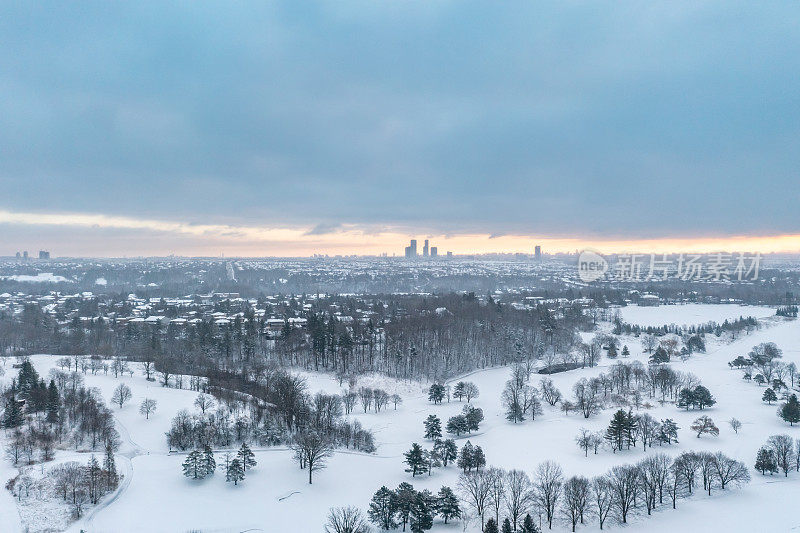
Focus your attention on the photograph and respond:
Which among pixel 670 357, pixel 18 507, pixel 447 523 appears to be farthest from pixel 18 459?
pixel 670 357

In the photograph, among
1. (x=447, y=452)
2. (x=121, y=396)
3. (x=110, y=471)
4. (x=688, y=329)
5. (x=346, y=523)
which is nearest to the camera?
(x=346, y=523)

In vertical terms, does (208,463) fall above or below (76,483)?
above

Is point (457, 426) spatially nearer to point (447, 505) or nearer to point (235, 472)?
point (447, 505)

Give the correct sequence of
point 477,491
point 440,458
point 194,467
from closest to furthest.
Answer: point 477,491
point 194,467
point 440,458

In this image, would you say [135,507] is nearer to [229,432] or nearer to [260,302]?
[229,432]

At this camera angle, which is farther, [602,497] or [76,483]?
[76,483]

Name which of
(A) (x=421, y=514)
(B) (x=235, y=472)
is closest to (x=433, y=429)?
(A) (x=421, y=514)

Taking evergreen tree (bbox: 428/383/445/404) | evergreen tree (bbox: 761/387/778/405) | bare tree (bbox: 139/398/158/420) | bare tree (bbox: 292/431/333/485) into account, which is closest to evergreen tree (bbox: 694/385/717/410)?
evergreen tree (bbox: 761/387/778/405)
